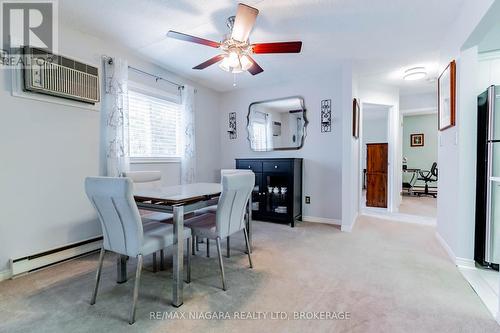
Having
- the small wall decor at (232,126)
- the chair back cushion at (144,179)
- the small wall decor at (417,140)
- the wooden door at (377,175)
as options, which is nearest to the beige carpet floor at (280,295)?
the chair back cushion at (144,179)

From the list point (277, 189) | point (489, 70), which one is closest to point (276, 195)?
point (277, 189)

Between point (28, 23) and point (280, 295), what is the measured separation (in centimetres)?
314

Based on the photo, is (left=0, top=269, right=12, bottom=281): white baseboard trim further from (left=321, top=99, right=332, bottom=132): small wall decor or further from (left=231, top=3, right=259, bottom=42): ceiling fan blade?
(left=321, top=99, right=332, bottom=132): small wall decor

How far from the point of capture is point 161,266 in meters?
2.22

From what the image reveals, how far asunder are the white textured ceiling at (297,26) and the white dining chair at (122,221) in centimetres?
161

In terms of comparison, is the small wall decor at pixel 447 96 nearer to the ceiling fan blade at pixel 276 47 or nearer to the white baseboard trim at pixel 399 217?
the ceiling fan blade at pixel 276 47

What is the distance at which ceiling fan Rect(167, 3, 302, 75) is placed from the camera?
187cm

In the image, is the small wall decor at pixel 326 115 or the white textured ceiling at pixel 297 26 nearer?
the white textured ceiling at pixel 297 26

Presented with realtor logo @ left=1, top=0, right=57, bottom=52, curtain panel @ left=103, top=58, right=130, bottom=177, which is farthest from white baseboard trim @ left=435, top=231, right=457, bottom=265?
realtor logo @ left=1, top=0, right=57, bottom=52

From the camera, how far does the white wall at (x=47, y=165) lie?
2053 mm

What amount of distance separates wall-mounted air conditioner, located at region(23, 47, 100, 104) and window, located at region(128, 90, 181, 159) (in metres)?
0.61

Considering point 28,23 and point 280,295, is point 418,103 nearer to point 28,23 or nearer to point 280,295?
point 280,295

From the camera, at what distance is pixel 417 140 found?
7.42 metres

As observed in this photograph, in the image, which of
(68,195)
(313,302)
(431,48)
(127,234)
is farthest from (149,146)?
(431,48)
